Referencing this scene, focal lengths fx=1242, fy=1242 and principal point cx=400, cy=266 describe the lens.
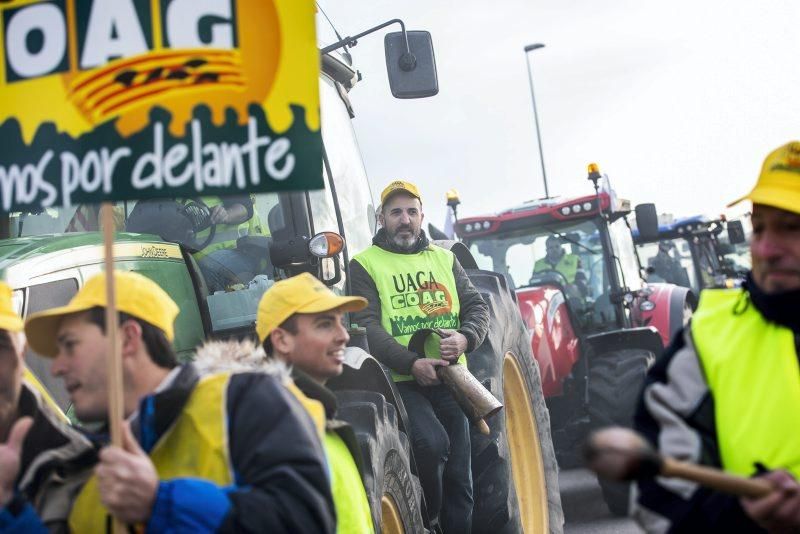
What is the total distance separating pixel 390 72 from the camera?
18.0ft

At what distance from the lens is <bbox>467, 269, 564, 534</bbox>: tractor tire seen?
6660 millimetres

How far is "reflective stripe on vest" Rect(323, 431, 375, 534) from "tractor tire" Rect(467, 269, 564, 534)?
305 centimetres

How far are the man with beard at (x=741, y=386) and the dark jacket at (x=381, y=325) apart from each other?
119 inches

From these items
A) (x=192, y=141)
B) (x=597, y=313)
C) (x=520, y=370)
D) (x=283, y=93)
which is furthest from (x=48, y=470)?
(x=597, y=313)

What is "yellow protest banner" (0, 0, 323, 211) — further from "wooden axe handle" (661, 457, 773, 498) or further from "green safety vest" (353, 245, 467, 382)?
"green safety vest" (353, 245, 467, 382)

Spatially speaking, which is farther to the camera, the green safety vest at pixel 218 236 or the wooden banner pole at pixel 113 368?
the green safety vest at pixel 218 236

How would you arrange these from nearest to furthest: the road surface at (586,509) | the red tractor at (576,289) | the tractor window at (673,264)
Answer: the road surface at (586,509)
the red tractor at (576,289)
the tractor window at (673,264)

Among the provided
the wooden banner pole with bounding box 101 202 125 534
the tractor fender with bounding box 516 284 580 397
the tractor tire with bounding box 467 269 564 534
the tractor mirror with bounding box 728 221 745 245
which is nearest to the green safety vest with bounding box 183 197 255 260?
the tractor tire with bounding box 467 269 564 534

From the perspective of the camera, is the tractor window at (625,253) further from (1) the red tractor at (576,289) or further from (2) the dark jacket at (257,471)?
(2) the dark jacket at (257,471)

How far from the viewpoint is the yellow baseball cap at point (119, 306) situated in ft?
9.47

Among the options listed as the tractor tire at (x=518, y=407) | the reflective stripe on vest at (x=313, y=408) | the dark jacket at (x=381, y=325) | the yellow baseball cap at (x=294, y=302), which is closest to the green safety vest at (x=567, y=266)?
the tractor tire at (x=518, y=407)

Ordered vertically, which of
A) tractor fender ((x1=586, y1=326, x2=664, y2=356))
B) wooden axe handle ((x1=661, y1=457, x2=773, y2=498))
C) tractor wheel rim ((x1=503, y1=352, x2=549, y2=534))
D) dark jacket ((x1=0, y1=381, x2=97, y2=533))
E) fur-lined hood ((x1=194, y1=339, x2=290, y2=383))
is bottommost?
tractor wheel rim ((x1=503, y1=352, x2=549, y2=534))

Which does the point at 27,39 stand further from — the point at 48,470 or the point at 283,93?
the point at 48,470

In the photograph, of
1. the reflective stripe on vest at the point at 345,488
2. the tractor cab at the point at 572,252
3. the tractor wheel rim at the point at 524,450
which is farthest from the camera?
the tractor cab at the point at 572,252
